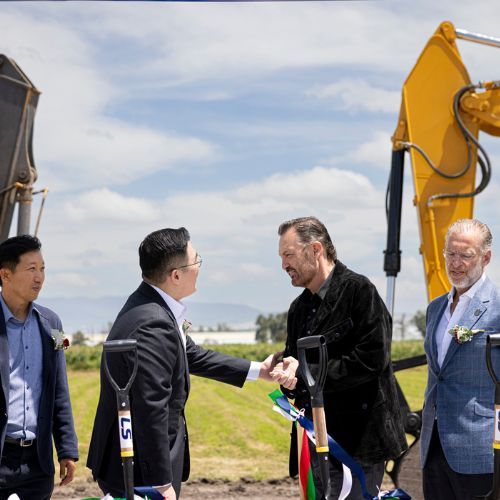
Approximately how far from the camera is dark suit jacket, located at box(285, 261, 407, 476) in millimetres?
4340

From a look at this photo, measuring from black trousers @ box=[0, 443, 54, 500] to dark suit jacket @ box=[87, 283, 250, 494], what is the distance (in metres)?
0.35

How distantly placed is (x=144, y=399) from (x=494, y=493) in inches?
54.7

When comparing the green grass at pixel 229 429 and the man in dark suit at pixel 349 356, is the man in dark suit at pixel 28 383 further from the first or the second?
the green grass at pixel 229 429

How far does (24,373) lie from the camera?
4.39 meters

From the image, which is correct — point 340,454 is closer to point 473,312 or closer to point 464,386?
point 464,386

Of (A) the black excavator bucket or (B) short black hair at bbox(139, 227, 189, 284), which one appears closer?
(B) short black hair at bbox(139, 227, 189, 284)

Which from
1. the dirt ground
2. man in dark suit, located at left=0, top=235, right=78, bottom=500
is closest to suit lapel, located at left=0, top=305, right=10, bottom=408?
man in dark suit, located at left=0, top=235, right=78, bottom=500

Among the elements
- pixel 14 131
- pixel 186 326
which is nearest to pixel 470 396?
pixel 186 326

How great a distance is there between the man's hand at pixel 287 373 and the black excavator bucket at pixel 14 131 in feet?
9.69

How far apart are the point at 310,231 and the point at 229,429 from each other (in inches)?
465

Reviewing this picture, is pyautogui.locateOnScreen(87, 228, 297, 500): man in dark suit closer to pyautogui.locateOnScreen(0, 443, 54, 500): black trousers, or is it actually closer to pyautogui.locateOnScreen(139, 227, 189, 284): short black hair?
pyautogui.locateOnScreen(139, 227, 189, 284): short black hair

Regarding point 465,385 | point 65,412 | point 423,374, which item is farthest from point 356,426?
point 423,374

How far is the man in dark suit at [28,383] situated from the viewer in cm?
430

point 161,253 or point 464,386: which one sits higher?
point 161,253
